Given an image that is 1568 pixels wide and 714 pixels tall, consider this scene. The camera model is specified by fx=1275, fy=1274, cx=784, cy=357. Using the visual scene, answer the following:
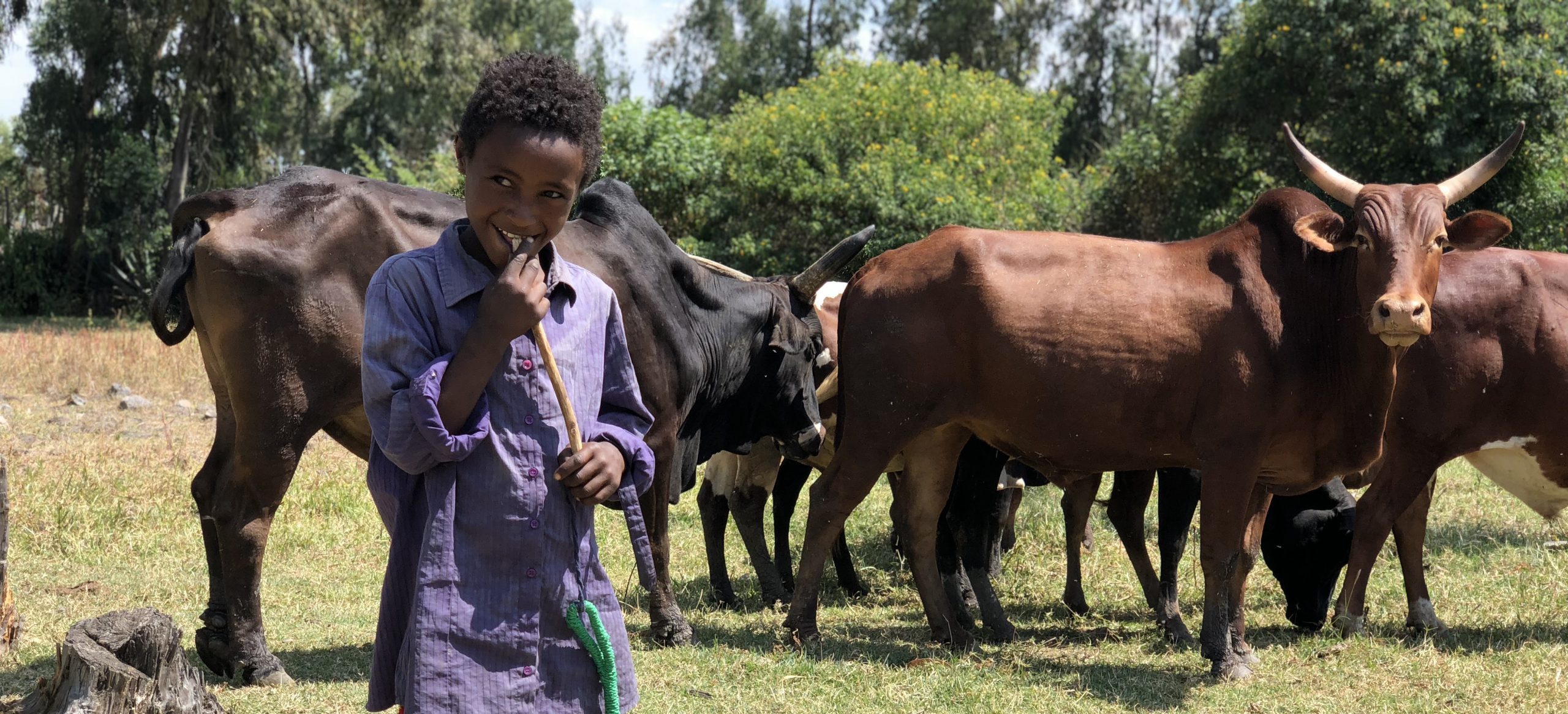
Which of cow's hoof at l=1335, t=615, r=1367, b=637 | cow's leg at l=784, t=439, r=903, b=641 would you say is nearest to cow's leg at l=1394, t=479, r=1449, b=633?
cow's hoof at l=1335, t=615, r=1367, b=637

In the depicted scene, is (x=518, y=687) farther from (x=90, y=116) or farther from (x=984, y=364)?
(x=90, y=116)

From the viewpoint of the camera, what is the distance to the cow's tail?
5.08 m

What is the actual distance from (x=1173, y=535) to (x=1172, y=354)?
137 cm

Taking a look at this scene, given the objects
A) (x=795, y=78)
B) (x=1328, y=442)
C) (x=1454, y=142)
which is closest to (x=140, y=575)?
(x=1328, y=442)

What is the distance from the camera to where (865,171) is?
15.4 metres

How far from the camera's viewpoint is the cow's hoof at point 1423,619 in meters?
6.52

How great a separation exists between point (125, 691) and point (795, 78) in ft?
123

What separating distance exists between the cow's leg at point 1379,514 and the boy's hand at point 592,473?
509 cm

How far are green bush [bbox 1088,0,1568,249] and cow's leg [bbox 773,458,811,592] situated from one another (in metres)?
11.0

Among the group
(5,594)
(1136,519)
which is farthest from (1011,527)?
(5,594)

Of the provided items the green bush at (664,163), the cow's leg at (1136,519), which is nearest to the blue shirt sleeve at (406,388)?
the cow's leg at (1136,519)

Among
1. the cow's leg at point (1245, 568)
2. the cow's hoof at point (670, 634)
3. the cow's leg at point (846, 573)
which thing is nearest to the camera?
the cow's leg at point (1245, 568)

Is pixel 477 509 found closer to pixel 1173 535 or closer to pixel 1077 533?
pixel 1173 535

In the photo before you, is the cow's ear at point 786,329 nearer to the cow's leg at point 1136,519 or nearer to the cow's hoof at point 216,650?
the cow's leg at point 1136,519
